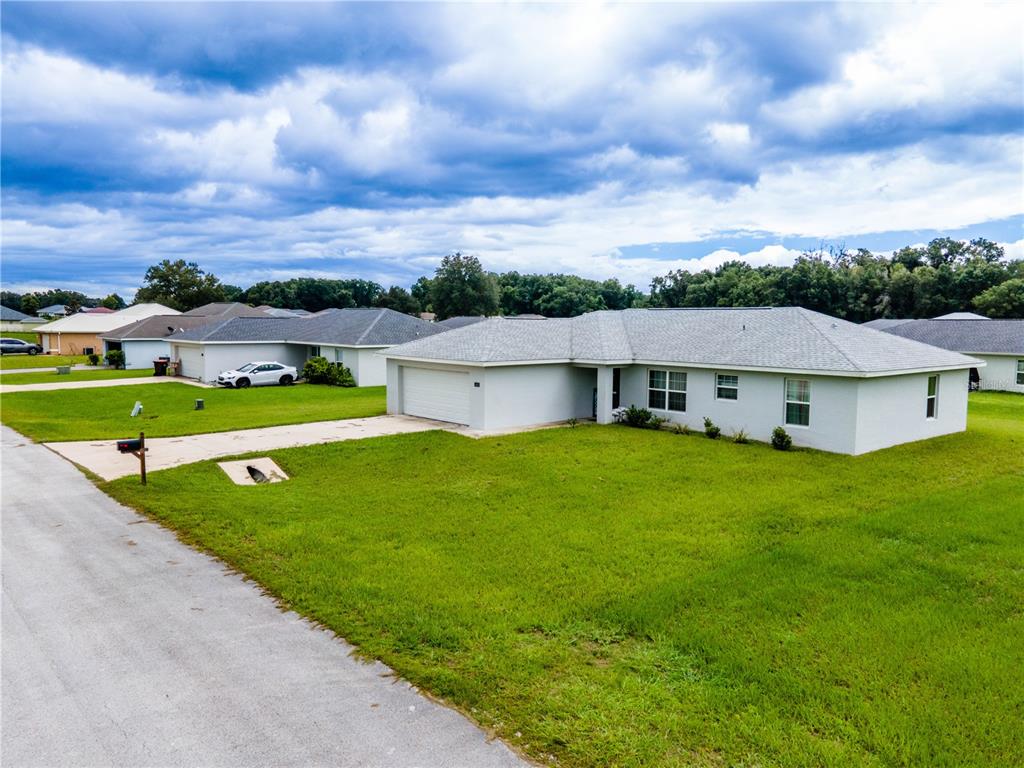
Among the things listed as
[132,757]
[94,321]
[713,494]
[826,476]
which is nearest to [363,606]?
[132,757]

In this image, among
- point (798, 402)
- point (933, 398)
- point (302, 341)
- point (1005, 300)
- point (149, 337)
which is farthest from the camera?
point (1005, 300)

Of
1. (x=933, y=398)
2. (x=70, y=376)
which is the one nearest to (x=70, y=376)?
(x=70, y=376)

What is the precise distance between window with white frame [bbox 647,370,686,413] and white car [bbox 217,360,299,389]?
2221 cm

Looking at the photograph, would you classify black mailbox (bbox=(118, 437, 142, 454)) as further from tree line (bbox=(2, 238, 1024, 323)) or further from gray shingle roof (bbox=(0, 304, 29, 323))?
gray shingle roof (bbox=(0, 304, 29, 323))

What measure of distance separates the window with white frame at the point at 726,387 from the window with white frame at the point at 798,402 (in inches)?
62.5

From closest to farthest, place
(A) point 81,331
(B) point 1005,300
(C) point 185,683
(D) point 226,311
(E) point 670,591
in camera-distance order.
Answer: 1. (C) point 185,683
2. (E) point 670,591
3. (B) point 1005,300
4. (D) point 226,311
5. (A) point 81,331

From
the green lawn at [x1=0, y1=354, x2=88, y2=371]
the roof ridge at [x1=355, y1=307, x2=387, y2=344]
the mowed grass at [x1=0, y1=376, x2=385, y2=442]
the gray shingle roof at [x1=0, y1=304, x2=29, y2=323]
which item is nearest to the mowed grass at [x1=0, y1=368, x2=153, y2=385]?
the green lawn at [x1=0, y1=354, x2=88, y2=371]

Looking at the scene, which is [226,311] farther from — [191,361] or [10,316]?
[10,316]

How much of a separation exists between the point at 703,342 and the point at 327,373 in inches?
846

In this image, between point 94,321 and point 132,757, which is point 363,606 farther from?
point 94,321

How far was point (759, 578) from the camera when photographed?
28.8 feet

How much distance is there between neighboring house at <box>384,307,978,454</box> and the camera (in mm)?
17844

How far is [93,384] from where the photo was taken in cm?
3616

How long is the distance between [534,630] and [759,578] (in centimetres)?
340
